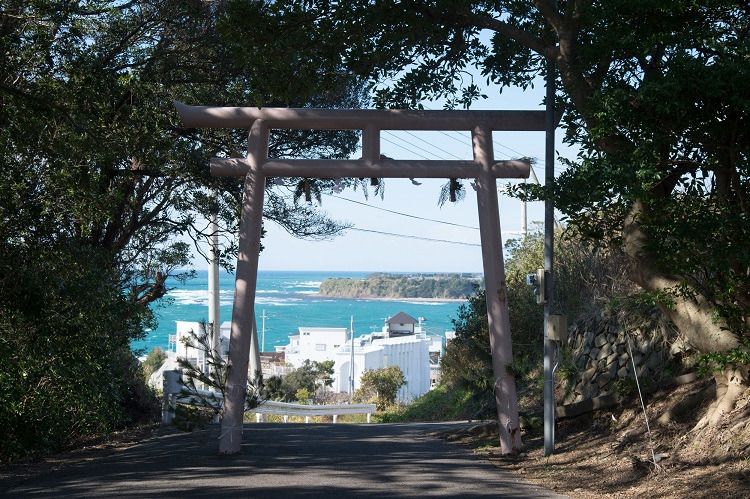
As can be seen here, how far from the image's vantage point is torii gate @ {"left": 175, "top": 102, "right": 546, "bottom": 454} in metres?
11.9

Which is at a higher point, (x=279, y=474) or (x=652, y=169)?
(x=652, y=169)

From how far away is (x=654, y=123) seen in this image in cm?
833

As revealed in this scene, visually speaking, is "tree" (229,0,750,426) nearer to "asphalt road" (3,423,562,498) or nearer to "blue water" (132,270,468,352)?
"asphalt road" (3,423,562,498)

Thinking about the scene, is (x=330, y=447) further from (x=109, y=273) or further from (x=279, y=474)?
(x=109, y=273)

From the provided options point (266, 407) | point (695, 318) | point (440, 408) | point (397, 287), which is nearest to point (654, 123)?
point (695, 318)

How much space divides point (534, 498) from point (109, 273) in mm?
7682

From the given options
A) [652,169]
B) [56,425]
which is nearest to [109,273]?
[56,425]

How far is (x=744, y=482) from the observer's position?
25.6 ft

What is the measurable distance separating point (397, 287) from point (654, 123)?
413 ft

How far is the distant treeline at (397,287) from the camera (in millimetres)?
123188

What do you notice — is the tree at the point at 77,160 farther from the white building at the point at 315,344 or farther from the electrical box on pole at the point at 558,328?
the white building at the point at 315,344

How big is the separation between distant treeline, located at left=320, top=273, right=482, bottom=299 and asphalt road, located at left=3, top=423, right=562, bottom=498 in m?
102

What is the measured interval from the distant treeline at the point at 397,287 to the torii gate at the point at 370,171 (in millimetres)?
102687

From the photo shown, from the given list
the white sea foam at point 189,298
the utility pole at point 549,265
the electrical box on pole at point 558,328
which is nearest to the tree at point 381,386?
the white sea foam at point 189,298
